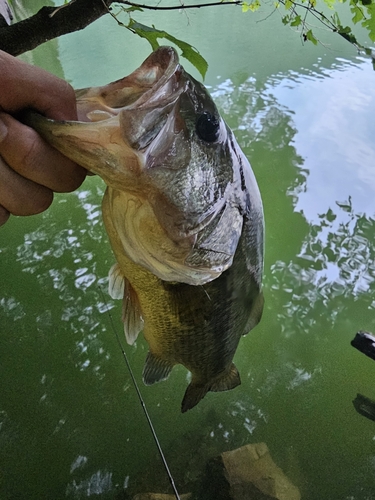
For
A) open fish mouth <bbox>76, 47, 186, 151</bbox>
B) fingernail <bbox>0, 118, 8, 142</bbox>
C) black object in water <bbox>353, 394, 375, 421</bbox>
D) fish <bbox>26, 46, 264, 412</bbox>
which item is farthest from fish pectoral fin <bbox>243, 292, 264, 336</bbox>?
black object in water <bbox>353, 394, 375, 421</bbox>

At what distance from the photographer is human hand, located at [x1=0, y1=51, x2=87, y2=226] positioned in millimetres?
873

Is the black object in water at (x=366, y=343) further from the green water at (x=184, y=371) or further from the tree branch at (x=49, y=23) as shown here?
the tree branch at (x=49, y=23)

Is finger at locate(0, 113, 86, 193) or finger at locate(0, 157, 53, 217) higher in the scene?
finger at locate(0, 113, 86, 193)

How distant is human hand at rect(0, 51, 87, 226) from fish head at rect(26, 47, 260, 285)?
0.04 m

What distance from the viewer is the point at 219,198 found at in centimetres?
99

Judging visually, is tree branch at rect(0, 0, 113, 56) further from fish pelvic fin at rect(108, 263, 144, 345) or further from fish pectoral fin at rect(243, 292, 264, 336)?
fish pectoral fin at rect(243, 292, 264, 336)

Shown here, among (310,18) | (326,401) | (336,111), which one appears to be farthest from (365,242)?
(310,18)

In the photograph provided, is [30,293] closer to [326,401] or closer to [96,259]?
[96,259]

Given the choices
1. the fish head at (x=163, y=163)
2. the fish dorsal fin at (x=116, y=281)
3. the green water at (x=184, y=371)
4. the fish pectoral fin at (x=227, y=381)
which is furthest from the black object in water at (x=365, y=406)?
the fish head at (x=163, y=163)

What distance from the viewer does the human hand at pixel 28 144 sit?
873mm

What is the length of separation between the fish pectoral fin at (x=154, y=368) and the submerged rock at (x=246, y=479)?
129 centimetres

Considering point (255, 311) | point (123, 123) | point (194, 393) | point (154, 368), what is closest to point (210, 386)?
point (194, 393)

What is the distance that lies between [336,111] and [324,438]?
4584 millimetres

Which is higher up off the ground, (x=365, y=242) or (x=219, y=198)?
(x=219, y=198)
